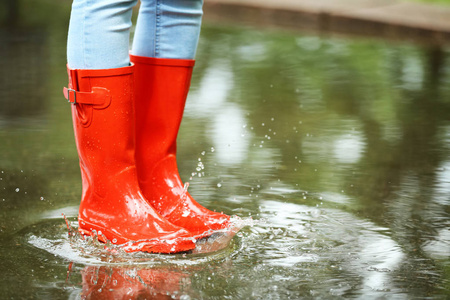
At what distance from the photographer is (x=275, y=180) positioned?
251 centimetres

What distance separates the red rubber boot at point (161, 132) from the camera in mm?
2000

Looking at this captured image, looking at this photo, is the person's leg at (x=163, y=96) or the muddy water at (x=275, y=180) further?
the person's leg at (x=163, y=96)

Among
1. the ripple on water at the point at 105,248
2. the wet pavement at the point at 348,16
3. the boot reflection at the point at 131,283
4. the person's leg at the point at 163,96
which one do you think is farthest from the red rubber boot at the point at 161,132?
the wet pavement at the point at 348,16

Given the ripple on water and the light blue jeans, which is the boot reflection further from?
the light blue jeans

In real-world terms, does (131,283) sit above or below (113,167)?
below

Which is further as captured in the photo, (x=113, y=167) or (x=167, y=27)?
(x=167, y=27)

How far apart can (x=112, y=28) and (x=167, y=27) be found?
0.21 metres

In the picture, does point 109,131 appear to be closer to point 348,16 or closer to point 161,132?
point 161,132

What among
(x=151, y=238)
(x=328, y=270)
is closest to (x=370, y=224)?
(x=328, y=270)

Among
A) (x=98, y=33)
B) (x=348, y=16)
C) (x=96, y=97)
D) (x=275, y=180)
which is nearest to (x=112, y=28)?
(x=98, y=33)

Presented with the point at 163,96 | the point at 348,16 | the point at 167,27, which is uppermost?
the point at 167,27

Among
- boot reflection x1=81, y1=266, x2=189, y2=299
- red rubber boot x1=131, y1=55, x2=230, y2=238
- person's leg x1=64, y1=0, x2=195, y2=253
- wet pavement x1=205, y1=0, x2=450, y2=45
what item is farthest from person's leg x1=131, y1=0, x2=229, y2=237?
wet pavement x1=205, y1=0, x2=450, y2=45

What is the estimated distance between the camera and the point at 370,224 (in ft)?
6.87

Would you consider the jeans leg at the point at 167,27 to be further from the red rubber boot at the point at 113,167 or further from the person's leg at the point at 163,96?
the red rubber boot at the point at 113,167
